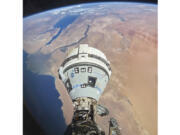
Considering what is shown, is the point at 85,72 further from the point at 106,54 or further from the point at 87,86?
the point at 106,54

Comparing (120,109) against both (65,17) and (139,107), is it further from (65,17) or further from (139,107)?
(65,17)

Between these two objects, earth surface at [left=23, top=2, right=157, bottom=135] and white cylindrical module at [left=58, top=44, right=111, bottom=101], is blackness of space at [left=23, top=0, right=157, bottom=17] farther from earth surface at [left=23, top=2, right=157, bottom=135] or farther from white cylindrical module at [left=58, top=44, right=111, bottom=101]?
white cylindrical module at [left=58, top=44, right=111, bottom=101]

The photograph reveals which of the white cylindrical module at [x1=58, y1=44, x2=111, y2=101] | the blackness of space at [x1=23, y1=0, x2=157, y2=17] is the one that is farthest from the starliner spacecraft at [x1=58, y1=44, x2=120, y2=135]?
the blackness of space at [x1=23, y1=0, x2=157, y2=17]

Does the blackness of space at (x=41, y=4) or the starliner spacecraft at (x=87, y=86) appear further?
the blackness of space at (x=41, y=4)

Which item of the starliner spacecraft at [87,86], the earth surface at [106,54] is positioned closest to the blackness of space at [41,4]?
the earth surface at [106,54]

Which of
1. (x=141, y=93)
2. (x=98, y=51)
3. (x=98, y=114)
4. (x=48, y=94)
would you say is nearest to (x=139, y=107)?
(x=141, y=93)

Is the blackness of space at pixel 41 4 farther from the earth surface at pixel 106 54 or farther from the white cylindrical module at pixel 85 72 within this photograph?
the white cylindrical module at pixel 85 72

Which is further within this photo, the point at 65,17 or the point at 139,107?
the point at 65,17
